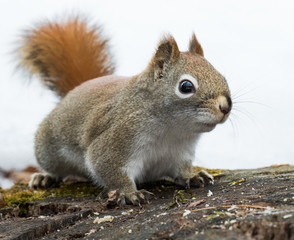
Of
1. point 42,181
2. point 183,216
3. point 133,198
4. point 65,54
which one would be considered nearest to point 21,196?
point 42,181

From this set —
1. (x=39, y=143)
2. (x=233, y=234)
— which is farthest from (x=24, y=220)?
(x=39, y=143)

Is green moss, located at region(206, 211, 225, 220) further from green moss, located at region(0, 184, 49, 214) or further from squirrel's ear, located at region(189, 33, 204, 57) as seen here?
squirrel's ear, located at region(189, 33, 204, 57)

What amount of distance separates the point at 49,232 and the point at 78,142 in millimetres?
1334

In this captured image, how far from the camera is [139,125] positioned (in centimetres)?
252

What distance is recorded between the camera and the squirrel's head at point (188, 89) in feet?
7.39

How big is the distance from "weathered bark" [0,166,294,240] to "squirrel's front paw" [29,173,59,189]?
0.92 meters

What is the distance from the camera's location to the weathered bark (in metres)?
1.26

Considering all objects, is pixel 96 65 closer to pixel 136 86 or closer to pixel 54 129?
pixel 54 129

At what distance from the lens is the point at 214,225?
52.8 inches

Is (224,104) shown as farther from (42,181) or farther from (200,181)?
(42,181)

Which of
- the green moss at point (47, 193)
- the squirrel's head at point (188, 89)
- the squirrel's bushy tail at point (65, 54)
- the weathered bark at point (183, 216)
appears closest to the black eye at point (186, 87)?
the squirrel's head at point (188, 89)

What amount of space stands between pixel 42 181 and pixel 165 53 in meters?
1.75

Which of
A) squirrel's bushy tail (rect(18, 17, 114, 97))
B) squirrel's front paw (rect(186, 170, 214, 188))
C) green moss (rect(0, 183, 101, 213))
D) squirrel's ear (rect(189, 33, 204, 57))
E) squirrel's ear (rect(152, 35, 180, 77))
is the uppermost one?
squirrel's bushy tail (rect(18, 17, 114, 97))

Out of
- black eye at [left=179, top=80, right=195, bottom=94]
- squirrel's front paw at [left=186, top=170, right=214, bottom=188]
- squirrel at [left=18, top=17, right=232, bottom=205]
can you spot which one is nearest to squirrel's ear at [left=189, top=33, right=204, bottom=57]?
squirrel at [left=18, top=17, right=232, bottom=205]
